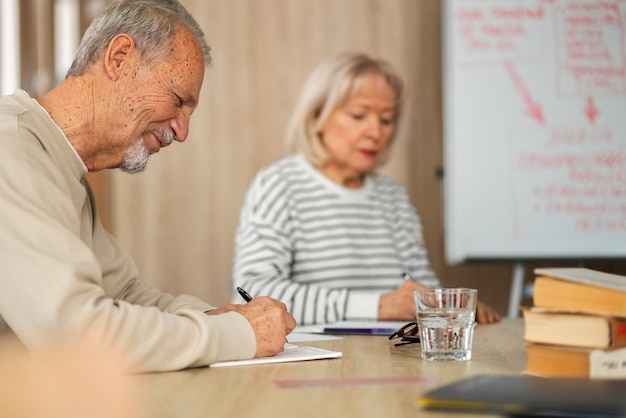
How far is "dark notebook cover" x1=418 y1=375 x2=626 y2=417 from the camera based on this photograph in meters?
0.74

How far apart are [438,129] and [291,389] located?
2.61 m

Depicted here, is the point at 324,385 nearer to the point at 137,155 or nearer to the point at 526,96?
the point at 137,155

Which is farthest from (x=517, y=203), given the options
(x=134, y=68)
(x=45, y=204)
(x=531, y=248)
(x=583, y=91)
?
(x=45, y=204)

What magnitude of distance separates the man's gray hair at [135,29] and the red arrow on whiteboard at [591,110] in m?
1.94

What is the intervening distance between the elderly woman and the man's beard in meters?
0.71

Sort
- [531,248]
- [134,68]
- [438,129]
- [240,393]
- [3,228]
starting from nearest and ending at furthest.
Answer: [240,393] → [3,228] → [134,68] → [531,248] → [438,129]

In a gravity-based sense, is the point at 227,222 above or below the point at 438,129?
below

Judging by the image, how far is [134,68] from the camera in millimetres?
1445

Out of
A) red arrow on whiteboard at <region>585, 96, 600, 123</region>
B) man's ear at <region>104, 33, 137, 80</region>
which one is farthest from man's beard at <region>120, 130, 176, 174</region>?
red arrow on whiteboard at <region>585, 96, 600, 123</region>

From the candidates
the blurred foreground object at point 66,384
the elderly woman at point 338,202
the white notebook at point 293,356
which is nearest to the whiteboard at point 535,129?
the elderly woman at point 338,202

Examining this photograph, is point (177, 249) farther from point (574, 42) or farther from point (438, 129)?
point (574, 42)

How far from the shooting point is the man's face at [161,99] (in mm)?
1462

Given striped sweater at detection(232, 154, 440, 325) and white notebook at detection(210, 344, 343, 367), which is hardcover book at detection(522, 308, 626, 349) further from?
striped sweater at detection(232, 154, 440, 325)

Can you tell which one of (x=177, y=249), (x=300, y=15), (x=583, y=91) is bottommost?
(x=177, y=249)
